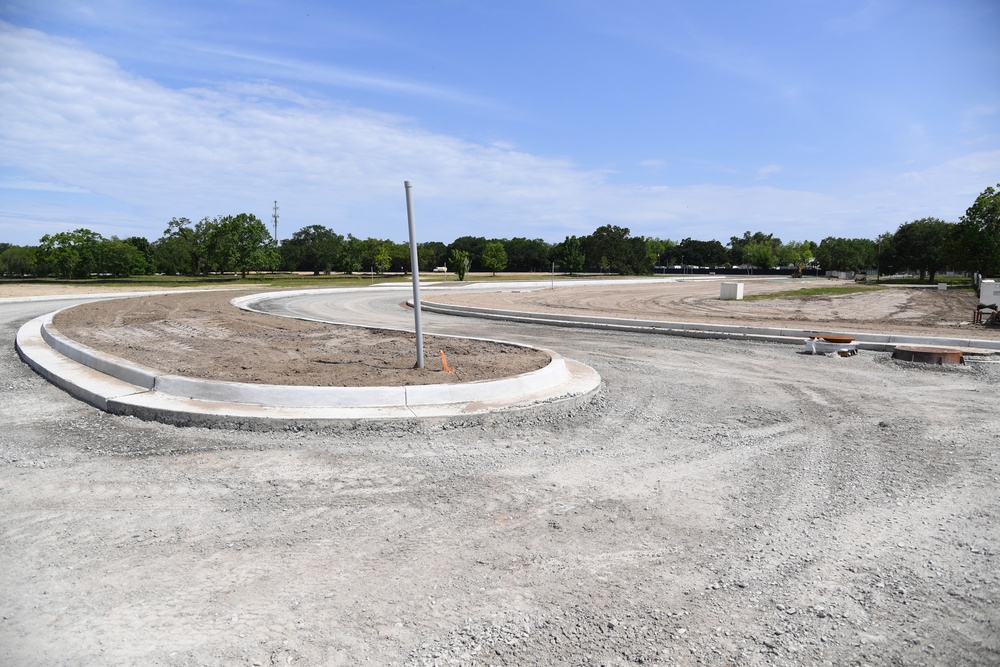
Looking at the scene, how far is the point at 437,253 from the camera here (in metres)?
142

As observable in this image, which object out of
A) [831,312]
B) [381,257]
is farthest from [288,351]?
[381,257]

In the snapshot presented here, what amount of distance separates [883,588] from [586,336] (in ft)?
41.5

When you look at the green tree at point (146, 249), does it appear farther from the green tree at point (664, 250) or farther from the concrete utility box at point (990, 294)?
the green tree at point (664, 250)

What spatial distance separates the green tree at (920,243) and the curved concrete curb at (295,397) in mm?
84883

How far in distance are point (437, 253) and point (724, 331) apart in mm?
128321

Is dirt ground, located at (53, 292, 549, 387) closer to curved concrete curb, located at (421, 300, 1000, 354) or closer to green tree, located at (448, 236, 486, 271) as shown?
curved concrete curb, located at (421, 300, 1000, 354)

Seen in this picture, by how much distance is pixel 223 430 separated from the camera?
657cm

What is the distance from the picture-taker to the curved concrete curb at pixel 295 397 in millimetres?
6848

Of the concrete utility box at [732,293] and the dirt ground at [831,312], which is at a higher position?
the concrete utility box at [732,293]

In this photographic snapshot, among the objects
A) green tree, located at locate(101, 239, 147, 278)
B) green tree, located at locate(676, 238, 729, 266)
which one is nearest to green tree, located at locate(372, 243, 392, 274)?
green tree, located at locate(101, 239, 147, 278)

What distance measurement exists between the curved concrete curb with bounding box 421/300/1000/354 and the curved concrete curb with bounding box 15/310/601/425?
8.24m

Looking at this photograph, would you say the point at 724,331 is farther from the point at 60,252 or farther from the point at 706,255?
the point at 706,255

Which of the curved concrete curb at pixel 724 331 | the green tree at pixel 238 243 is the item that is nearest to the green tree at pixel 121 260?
the green tree at pixel 238 243

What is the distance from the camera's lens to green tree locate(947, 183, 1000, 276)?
53281 millimetres
